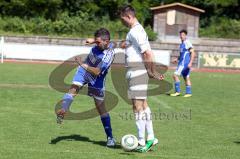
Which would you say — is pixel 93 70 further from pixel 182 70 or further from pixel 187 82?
pixel 182 70

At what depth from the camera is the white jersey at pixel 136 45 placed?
26.0ft

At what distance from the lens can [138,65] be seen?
8117mm

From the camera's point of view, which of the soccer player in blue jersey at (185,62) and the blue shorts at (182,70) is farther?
the blue shorts at (182,70)

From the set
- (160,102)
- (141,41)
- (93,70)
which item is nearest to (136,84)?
(141,41)

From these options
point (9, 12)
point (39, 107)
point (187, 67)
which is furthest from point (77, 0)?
point (39, 107)

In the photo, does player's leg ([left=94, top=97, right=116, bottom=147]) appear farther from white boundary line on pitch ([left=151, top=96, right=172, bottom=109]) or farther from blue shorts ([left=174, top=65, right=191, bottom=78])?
blue shorts ([left=174, top=65, right=191, bottom=78])

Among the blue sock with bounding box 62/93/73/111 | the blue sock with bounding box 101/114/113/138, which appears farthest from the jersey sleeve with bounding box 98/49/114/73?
the blue sock with bounding box 101/114/113/138

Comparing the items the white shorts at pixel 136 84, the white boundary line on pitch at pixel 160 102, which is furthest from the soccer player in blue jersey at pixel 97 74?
the white boundary line on pitch at pixel 160 102

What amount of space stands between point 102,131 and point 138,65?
2.14 m

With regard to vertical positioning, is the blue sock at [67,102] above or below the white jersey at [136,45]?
below

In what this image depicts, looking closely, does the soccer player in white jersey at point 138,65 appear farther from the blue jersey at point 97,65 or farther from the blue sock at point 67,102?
the blue sock at point 67,102

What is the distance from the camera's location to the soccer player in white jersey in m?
7.98

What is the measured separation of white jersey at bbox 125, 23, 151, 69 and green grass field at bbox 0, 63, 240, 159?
1.35m

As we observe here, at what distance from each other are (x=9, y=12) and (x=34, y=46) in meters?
14.5
